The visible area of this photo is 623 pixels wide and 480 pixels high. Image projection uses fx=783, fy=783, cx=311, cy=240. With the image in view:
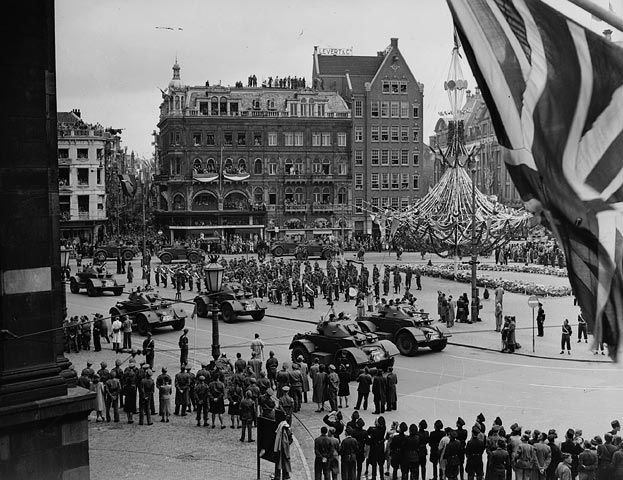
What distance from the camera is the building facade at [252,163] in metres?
76.8

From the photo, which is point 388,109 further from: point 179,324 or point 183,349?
point 183,349

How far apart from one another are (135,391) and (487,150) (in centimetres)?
8500

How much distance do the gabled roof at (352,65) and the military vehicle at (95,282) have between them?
1902 inches

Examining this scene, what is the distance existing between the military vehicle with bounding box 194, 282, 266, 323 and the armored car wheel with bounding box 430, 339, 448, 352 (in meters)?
9.09

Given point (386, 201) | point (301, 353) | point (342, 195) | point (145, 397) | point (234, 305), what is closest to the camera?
point (145, 397)

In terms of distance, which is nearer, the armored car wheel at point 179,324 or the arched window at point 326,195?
the armored car wheel at point 179,324

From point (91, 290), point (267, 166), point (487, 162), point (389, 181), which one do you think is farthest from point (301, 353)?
point (487, 162)

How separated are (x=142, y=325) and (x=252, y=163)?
164 ft

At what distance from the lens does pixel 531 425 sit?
17281mm

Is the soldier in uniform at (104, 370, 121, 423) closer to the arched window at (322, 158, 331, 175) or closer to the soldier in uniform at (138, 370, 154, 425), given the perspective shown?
the soldier in uniform at (138, 370, 154, 425)

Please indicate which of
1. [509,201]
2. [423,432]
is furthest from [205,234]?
[423,432]

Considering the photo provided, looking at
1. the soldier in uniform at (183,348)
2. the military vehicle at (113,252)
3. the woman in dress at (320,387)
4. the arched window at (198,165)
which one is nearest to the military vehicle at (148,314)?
the soldier in uniform at (183,348)

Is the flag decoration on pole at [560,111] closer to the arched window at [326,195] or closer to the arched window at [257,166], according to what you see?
the arched window at [257,166]

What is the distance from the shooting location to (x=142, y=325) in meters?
30.0
